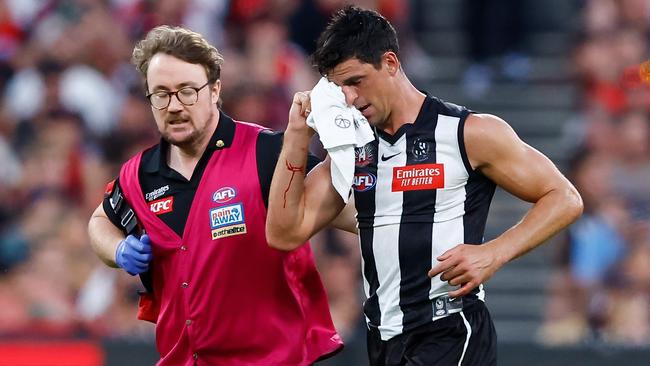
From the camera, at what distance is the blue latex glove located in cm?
550


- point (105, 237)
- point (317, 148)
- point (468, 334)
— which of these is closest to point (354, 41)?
point (468, 334)

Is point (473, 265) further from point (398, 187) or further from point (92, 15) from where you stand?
point (92, 15)

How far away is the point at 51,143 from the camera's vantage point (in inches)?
427

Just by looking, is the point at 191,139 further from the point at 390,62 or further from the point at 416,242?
the point at 416,242

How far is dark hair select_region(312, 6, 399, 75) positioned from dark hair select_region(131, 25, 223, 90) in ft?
1.75

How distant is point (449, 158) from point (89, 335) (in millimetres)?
4326

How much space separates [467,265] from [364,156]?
63cm

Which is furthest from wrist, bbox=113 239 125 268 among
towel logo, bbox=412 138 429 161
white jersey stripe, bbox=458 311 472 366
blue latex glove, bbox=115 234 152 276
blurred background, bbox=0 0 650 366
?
blurred background, bbox=0 0 650 366

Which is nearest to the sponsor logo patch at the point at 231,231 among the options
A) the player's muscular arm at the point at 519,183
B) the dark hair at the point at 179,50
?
the dark hair at the point at 179,50

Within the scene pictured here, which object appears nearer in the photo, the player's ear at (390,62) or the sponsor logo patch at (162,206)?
the player's ear at (390,62)

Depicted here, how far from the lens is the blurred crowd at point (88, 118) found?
974cm

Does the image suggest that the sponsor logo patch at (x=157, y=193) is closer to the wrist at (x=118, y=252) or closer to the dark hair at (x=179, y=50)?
the wrist at (x=118, y=252)

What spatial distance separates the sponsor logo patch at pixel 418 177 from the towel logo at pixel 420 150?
0.03 metres

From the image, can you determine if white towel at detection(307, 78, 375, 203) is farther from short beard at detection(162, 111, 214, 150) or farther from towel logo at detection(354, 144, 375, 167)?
short beard at detection(162, 111, 214, 150)
